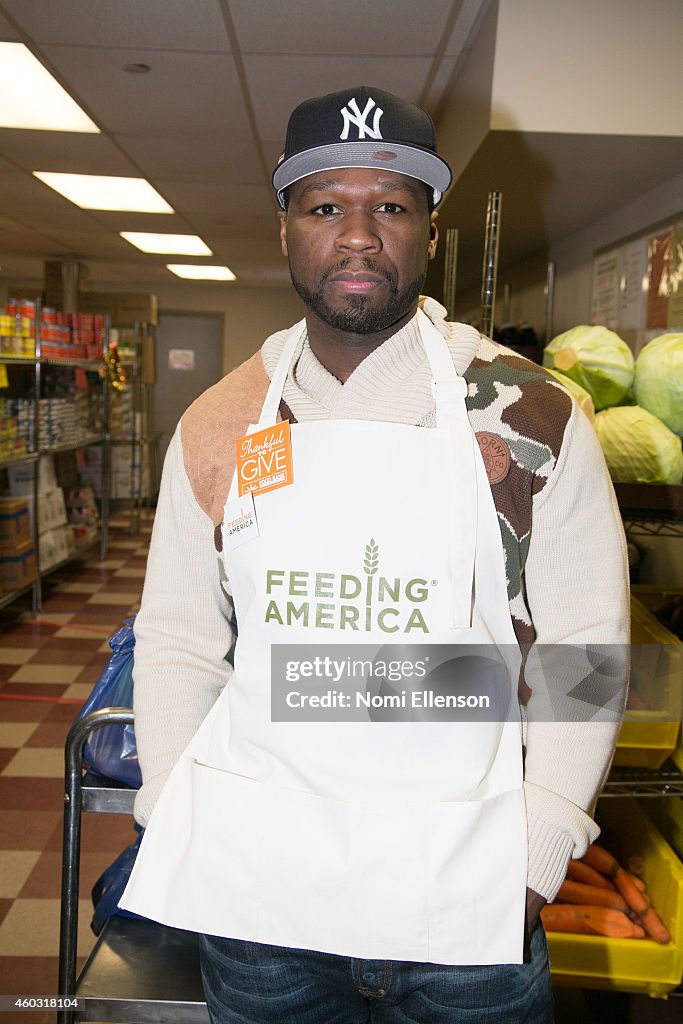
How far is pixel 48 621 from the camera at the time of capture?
16.9 feet

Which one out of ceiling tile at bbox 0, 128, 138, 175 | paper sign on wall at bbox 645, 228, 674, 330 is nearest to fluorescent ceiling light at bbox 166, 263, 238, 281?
ceiling tile at bbox 0, 128, 138, 175

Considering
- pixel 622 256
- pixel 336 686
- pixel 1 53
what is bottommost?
pixel 336 686

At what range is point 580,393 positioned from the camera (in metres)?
1.48

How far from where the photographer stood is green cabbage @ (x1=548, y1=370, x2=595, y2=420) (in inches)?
56.6

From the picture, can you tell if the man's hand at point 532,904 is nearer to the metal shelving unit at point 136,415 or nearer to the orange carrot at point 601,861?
the orange carrot at point 601,861

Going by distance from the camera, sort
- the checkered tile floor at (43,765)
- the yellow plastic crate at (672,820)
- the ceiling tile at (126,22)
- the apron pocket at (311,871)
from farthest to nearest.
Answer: the ceiling tile at (126,22)
the checkered tile floor at (43,765)
the yellow plastic crate at (672,820)
the apron pocket at (311,871)

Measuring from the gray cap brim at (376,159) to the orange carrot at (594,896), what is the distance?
1383 millimetres

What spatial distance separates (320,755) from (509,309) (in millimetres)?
4817

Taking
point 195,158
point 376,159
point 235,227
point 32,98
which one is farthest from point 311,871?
point 235,227

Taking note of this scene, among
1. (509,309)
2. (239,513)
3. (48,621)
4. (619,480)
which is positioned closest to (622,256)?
(509,309)

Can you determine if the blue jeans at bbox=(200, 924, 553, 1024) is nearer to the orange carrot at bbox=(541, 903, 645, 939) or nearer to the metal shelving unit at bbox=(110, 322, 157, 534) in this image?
the orange carrot at bbox=(541, 903, 645, 939)

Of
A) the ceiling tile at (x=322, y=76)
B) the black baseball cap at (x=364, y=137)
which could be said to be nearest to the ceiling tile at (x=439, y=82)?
the ceiling tile at (x=322, y=76)

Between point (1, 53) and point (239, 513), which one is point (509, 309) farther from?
point (239, 513)

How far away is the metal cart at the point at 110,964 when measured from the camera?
128 cm
